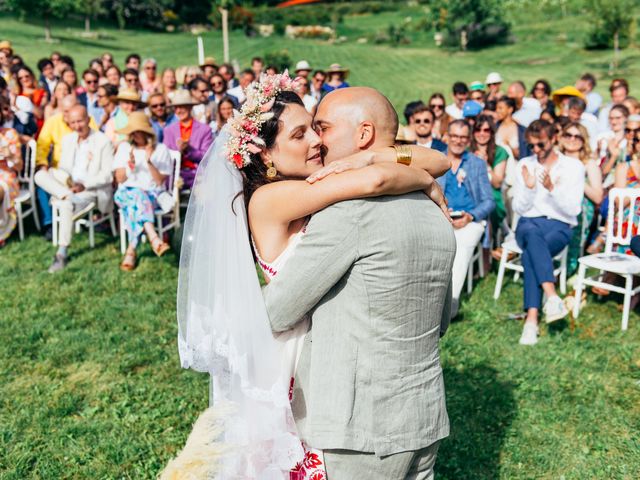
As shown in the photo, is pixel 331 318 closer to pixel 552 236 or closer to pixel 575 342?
pixel 575 342

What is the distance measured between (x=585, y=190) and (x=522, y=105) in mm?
3353

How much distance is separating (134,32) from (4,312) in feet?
149

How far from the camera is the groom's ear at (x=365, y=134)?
7.48ft

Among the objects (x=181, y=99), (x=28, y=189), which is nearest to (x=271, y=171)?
(x=181, y=99)

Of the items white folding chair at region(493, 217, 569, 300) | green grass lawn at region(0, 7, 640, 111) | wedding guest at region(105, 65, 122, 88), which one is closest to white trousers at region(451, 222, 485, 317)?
white folding chair at region(493, 217, 569, 300)

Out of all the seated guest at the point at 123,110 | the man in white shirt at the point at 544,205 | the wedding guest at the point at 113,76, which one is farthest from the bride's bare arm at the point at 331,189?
the wedding guest at the point at 113,76

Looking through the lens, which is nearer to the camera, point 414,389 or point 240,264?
point 414,389

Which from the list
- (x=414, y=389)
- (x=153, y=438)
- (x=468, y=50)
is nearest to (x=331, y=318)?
(x=414, y=389)

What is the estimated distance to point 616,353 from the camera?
5.56 metres

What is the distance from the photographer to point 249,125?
2404 millimetres

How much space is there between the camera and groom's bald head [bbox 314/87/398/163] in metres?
2.27

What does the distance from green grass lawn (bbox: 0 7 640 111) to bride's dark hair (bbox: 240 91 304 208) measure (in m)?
19.9

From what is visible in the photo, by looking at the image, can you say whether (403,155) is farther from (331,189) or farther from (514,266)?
(514,266)

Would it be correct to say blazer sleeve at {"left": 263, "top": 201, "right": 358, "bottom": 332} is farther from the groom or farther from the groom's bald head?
the groom's bald head
